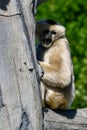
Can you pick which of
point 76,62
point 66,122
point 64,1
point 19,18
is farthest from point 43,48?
point 64,1

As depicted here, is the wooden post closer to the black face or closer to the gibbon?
the gibbon

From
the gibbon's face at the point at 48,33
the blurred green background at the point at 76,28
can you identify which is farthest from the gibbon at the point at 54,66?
the blurred green background at the point at 76,28

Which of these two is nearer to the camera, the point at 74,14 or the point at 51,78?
the point at 51,78

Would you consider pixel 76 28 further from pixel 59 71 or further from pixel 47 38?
pixel 59 71

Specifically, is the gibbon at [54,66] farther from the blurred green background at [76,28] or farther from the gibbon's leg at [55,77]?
the blurred green background at [76,28]

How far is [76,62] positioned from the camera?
1453cm

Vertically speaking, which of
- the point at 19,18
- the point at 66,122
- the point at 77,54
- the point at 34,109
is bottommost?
the point at 77,54

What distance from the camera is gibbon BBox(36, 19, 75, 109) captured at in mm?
8391

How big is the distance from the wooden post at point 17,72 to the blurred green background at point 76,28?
6.36 metres

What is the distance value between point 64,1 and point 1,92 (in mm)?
10237

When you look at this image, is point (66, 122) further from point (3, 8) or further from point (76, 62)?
point (76, 62)

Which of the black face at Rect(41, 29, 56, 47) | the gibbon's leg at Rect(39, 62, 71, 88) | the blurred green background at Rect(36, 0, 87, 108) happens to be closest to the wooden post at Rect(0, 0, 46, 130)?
the gibbon's leg at Rect(39, 62, 71, 88)

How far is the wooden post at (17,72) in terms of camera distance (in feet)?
21.3

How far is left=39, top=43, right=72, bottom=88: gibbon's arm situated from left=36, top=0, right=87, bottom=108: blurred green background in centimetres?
449
